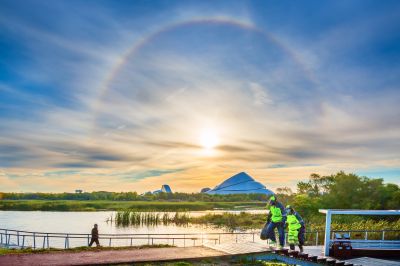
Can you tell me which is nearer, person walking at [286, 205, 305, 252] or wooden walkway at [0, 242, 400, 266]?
wooden walkway at [0, 242, 400, 266]

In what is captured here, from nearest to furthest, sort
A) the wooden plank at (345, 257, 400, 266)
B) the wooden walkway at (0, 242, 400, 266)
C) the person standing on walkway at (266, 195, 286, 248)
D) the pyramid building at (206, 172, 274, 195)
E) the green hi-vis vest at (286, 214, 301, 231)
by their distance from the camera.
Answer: the wooden walkway at (0, 242, 400, 266), the wooden plank at (345, 257, 400, 266), the green hi-vis vest at (286, 214, 301, 231), the person standing on walkway at (266, 195, 286, 248), the pyramid building at (206, 172, 274, 195)

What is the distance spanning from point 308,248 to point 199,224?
115 ft

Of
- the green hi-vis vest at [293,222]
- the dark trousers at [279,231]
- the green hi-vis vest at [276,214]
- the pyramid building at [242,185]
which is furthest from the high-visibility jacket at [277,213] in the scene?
the pyramid building at [242,185]

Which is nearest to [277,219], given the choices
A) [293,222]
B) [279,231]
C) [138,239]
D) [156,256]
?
[279,231]

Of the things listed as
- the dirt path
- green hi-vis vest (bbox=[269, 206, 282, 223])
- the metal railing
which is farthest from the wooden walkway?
the metal railing

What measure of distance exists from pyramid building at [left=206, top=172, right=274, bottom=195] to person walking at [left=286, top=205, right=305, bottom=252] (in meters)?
142

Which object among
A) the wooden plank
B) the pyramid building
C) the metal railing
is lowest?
the pyramid building

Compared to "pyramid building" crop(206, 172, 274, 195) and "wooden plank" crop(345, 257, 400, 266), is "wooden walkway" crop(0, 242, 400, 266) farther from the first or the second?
"pyramid building" crop(206, 172, 274, 195)

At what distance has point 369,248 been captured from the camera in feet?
63.4

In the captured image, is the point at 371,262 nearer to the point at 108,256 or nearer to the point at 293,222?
the point at 293,222

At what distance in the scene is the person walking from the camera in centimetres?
1878

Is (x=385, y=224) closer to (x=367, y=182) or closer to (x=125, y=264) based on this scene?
(x=367, y=182)

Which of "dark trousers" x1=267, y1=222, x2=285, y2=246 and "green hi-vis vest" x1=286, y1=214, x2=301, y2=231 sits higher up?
"green hi-vis vest" x1=286, y1=214, x2=301, y2=231

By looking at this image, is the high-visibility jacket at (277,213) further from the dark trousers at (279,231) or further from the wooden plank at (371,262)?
the wooden plank at (371,262)
